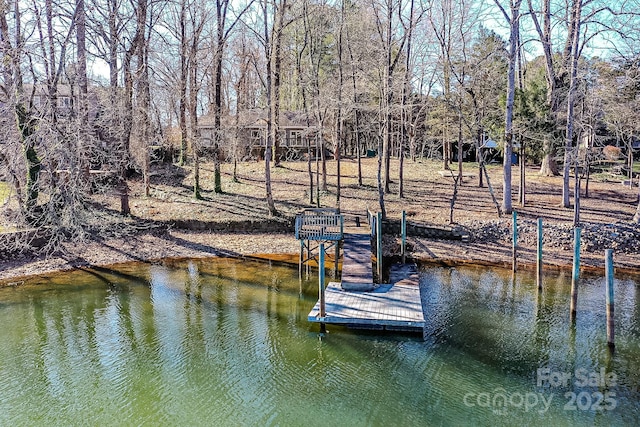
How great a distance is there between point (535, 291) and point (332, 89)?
1384 cm

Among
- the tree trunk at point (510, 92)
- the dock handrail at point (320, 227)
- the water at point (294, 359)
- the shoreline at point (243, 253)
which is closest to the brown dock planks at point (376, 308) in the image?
the water at point (294, 359)

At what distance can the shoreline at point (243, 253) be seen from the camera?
624 inches

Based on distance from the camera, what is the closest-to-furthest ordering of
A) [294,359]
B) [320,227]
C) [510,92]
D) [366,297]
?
[294,359], [366,297], [320,227], [510,92]

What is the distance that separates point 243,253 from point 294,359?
861 cm

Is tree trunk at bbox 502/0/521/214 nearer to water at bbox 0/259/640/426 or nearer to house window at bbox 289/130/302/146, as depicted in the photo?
water at bbox 0/259/640/426

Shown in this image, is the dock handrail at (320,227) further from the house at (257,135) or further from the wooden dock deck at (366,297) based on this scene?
the house at (257,135)

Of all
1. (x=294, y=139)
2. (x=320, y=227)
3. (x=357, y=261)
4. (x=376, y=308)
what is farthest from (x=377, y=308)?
(x=294, y=139)

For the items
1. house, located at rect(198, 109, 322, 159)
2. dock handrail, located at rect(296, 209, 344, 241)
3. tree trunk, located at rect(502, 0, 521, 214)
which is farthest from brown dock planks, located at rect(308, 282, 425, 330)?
house, located at rect(198, 109, 322, 159)

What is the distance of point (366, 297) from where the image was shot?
12.5m

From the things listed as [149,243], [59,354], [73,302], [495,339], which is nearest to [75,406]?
[59,354]

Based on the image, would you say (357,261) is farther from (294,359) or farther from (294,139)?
(294,139)

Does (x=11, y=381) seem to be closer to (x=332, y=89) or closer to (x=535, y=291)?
(x=535, y=291)

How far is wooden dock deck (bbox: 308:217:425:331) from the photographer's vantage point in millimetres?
10977

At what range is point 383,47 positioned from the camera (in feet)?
67.9
